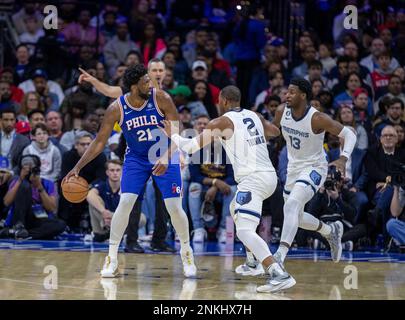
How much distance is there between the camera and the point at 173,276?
9.76 metres

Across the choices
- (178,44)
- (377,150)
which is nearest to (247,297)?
(377,150)

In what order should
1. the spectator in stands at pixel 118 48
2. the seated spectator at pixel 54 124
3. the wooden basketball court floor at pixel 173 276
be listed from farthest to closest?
the spectator in stands at pixel 118 48
the seated spectator at pixel 54 124
the wooden basketball court floor at pixel 173 276

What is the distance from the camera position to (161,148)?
32.0 ft

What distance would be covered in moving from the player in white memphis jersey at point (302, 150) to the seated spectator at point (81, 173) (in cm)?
400

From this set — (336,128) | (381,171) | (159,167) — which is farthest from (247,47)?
(159,167)

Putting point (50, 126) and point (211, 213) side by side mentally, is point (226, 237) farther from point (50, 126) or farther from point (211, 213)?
point (50, 126)

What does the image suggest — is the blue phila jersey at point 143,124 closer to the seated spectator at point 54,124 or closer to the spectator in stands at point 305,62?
the seated spectator at point 54,124

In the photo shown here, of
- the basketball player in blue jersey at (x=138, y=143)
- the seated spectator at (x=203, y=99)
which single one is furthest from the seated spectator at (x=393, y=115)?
the basketball player in blue jersey at (x=138, y=143)

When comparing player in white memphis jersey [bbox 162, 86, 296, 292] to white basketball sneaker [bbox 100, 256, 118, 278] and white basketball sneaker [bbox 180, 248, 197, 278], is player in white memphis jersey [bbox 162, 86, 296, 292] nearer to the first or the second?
white basketball sneaker [bbox 180, 248, 197, 278]

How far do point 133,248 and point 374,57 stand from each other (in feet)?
21.3

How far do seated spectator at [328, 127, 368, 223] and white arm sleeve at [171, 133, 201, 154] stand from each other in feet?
13.0

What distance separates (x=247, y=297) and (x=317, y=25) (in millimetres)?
10236

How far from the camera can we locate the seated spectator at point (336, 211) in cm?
1202

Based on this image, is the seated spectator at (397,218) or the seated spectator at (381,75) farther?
the seated spectator at (381,75)
